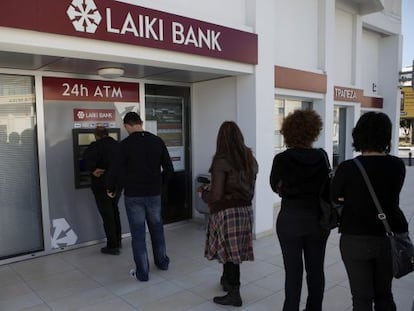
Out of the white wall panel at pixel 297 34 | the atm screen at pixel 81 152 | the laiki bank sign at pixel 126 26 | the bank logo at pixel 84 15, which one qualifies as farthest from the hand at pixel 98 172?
the white wall panel at pixel 297 34

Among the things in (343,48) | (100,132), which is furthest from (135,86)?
(343,48)

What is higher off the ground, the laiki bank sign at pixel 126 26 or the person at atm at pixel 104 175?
the laiki bank sign at pixel 126 26

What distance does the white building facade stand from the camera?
331 centimetres

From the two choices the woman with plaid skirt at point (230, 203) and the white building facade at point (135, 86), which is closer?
the woman with plaid skirt at point (230, 203)

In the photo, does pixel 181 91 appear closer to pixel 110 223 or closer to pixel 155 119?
pixel 155 119

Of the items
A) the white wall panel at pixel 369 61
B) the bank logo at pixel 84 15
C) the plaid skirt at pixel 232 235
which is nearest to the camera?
the plaid skirt at pixel 232 235

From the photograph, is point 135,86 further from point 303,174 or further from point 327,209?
point 327,209

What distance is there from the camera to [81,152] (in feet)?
15.3

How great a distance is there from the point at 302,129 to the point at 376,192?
65 cm

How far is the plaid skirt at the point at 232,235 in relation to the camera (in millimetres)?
3000

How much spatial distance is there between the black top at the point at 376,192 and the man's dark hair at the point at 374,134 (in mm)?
61

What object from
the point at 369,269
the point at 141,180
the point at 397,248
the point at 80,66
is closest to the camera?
the point at 397,248

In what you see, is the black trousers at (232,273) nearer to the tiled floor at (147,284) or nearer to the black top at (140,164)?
the tiled floor at (147,284)

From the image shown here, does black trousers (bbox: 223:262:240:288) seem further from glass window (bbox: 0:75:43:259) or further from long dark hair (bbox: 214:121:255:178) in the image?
glass window (bbox: 0:75:43:259)
